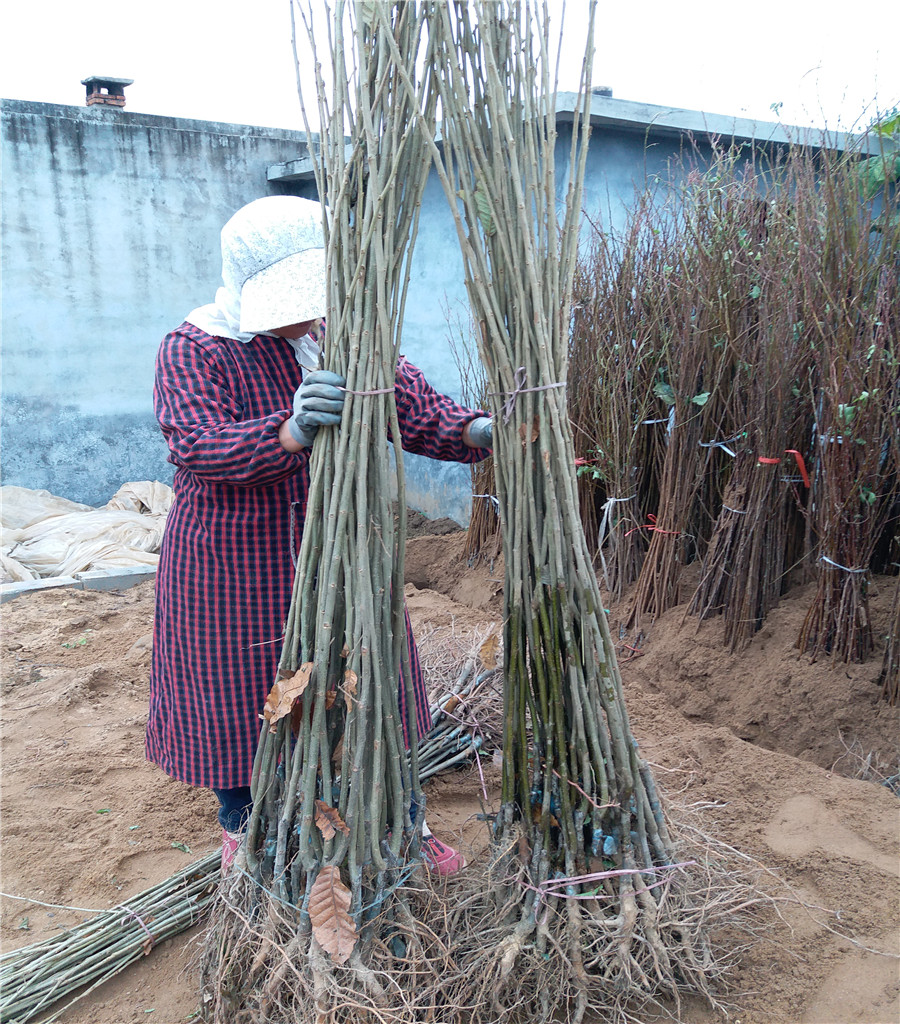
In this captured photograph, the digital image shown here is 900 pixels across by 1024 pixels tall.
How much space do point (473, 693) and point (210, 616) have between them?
1.18 m

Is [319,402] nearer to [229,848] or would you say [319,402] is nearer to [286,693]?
[286,693]

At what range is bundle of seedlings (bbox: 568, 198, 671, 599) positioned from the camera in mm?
3520

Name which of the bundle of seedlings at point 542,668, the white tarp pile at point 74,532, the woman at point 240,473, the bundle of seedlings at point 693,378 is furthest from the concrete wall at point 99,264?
the bundle of seedlings at point 542,668

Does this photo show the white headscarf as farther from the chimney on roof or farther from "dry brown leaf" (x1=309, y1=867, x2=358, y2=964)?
the chimney on roof

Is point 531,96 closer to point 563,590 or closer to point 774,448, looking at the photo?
point 563,590

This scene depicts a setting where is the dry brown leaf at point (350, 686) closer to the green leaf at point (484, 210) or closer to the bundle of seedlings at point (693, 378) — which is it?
the green leaf at point (484, 210)

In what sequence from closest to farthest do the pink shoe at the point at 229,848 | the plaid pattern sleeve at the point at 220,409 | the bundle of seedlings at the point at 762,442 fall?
the plaid pattern sleeve at the point at 220,409
the pink shoe at the point at 229,848
the bundle of seedlings at the point at 762,442

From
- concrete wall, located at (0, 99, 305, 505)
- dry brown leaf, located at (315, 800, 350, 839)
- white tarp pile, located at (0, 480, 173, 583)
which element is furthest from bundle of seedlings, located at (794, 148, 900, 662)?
concrete wall, located at (0, 99, 305, 505)

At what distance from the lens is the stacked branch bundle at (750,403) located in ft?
8.39

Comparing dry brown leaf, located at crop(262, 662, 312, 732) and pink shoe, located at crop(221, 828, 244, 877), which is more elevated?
dry brown leaf, located at crop(262, 662, 312, 732)

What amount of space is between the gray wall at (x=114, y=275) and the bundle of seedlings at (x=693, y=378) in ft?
8.51

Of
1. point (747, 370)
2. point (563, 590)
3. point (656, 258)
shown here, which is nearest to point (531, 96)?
point (563, 590)

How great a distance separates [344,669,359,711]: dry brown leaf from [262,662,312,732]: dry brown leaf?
8 centimetres

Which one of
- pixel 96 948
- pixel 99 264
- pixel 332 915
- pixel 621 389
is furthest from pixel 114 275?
pixel 332 915
